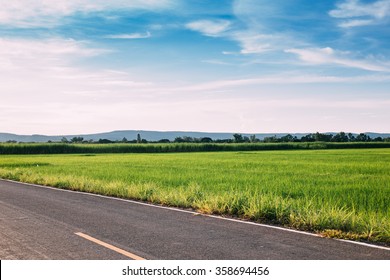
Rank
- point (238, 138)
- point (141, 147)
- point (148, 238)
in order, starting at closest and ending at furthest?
point (148, 238)
point (141, 147)
point (238, 138)

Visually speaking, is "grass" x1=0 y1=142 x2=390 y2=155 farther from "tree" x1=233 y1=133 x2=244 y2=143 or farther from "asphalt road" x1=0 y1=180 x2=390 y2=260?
"asphalt road" x1=0 y1=180 x2=390 y2=260

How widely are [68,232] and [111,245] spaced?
5.28 ft

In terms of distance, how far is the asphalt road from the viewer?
6.78m

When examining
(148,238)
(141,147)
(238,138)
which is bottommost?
(148,238)

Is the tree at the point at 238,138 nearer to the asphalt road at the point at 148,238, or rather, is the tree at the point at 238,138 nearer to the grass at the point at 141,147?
the grass at the point at 141,147

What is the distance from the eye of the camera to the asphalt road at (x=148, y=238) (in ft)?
22.2

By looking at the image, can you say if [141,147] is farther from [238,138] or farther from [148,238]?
[148,238]

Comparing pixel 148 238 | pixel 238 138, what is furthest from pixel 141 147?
pixel 148 238

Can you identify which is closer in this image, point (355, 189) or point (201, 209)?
point (201, 209)

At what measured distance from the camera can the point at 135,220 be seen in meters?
9.94

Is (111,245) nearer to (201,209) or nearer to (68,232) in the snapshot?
(68,232)

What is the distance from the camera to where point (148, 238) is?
7.94m

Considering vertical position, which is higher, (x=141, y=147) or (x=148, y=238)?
(x=141, y=147)
